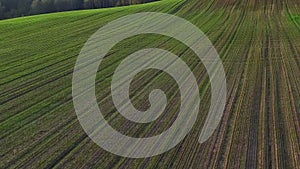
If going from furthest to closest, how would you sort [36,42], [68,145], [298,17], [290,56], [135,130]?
[298,17] < [36,42] < [290,56] < [135,130] < [68,145]

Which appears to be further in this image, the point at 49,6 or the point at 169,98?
the point at 49,6

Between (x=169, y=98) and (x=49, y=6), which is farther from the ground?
(x=169, y=98)

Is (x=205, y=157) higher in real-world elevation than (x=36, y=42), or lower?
higher

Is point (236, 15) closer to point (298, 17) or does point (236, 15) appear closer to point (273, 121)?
point (298, 17)

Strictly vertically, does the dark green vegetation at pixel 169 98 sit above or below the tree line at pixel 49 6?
above

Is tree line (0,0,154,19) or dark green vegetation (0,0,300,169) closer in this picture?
dark green vegetation (0,0,300,169)

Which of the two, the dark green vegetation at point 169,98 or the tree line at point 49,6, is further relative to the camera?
the tree line at point 49,6

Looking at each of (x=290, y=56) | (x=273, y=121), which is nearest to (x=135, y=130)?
(x=273, y=121)

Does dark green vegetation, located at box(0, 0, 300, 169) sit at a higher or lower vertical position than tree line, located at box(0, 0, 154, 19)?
higher
